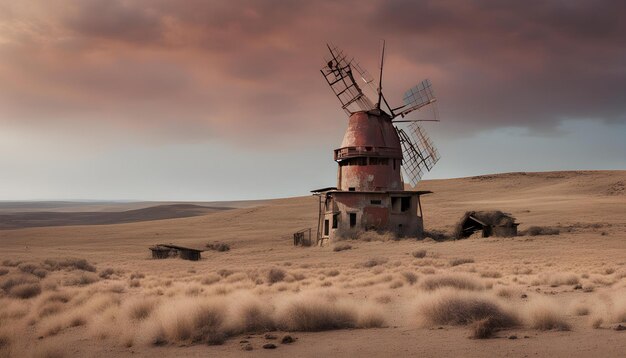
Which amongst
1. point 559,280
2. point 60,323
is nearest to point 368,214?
point 559,280

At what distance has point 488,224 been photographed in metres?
40.8

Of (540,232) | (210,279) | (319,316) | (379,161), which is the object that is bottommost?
(210,279)

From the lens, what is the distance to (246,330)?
34.3 feet

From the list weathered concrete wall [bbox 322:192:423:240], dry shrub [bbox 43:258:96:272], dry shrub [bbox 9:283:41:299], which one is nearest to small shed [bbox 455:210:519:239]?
weathered concrete wall [bbox 322:192:423:240]

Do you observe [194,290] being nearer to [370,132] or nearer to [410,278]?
[410,278]

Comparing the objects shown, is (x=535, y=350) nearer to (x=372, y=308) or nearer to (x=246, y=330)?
(x=372, y=308)

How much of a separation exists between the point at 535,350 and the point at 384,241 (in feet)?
104

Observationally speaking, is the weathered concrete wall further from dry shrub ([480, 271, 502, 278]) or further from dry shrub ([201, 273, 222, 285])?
dry shrub ([201, 273, 222, 285])

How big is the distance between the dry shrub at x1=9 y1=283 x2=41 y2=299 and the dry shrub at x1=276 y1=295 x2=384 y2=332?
31.2 ft

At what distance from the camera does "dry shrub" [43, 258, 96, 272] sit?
27312 millimetres

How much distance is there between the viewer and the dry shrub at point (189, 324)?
9.75m

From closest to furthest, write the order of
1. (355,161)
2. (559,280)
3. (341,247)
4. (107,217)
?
(559,280) → (341,247) → (355,161) → (107,217)

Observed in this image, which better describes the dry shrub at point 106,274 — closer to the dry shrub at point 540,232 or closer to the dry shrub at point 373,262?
the dry shrub at point 373,262

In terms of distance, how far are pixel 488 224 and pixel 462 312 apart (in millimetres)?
31820
